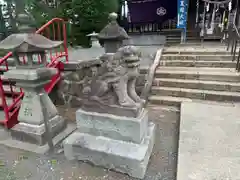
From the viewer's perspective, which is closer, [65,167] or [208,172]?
[208,172]

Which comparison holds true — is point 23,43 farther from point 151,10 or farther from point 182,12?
point 151,10

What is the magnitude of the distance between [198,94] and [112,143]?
2994 mm

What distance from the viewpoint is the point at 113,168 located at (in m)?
2.27

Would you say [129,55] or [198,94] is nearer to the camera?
[129,55]

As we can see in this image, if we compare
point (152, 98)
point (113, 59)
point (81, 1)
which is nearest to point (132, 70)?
point (113, 59)

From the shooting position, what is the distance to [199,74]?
4.71 m

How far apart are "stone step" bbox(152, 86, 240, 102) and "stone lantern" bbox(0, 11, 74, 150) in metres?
2.82

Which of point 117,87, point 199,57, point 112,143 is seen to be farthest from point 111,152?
point 199,57

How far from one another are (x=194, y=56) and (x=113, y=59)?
4255 mm

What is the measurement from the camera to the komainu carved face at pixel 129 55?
83.7 inches

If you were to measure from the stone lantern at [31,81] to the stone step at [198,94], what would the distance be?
2.82 metres

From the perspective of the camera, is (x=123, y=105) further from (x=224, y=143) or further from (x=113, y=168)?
(x=224, y=143)

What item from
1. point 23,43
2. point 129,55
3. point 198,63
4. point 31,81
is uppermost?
point 23,43

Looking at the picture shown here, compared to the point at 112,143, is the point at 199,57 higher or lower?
higher
